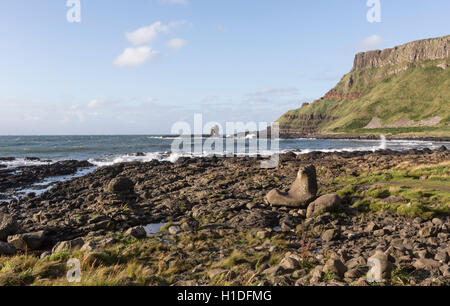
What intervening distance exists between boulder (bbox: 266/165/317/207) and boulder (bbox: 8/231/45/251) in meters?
12.6

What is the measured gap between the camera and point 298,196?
16375 millimetres

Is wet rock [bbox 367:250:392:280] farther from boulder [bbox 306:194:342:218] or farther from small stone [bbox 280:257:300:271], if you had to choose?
boulder [bbox 306:194:342:218]

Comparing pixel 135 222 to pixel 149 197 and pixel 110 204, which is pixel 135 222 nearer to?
pixel 110 204

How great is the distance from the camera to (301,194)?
16.4m

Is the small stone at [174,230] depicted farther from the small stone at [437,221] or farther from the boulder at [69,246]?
the small stone at [437,221]

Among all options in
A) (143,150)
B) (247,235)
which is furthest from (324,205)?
(143,150)

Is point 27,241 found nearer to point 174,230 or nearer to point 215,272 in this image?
point 174,230

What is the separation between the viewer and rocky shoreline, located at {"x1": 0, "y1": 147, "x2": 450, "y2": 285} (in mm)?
7957

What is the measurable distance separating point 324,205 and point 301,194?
191 cm

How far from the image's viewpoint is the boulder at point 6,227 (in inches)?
478

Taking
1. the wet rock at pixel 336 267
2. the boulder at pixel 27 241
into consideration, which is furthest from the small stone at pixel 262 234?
the boulder at pixel 27 241

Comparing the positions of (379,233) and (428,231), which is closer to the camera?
(428,231)

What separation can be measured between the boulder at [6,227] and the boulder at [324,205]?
15043 mm
